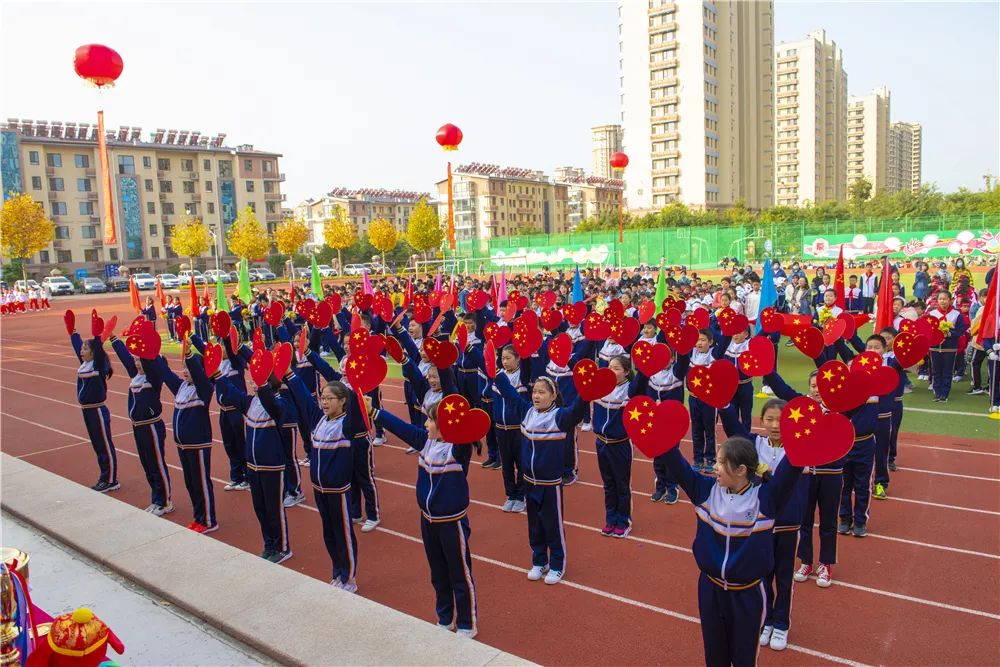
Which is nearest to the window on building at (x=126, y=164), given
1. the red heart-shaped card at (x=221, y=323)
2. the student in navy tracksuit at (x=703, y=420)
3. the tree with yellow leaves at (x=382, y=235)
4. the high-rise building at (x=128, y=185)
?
the high-rise building at (x=128, y=185)

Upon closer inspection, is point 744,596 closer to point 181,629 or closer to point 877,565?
point 877,565

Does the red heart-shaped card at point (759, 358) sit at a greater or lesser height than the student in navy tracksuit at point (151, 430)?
greater

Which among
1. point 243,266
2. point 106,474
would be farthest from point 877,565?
point 243,266

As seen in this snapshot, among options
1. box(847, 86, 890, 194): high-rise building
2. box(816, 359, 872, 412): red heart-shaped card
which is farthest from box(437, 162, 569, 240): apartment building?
box(816, 359, 872, 412): red heart-shaped card

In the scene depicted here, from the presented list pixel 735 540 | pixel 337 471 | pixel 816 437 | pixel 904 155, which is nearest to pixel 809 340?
pixel 816 437

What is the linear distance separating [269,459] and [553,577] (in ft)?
8.41

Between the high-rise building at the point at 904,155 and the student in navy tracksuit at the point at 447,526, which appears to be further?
the high-rise building at the point at 904,155

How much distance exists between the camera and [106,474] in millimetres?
8242

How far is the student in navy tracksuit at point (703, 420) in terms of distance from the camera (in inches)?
303

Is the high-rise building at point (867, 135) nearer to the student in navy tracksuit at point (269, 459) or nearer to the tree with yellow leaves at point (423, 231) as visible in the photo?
the tree with yellow leaves at point (423, 231)

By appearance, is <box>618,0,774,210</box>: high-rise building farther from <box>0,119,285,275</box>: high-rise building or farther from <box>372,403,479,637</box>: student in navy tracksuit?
<box>372,403,479,637</box>: student in navy tracksuit

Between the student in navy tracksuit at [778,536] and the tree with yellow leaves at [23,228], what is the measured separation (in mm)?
46501

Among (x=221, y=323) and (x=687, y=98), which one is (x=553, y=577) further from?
(x=687, y=98)

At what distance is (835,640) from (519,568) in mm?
2392
